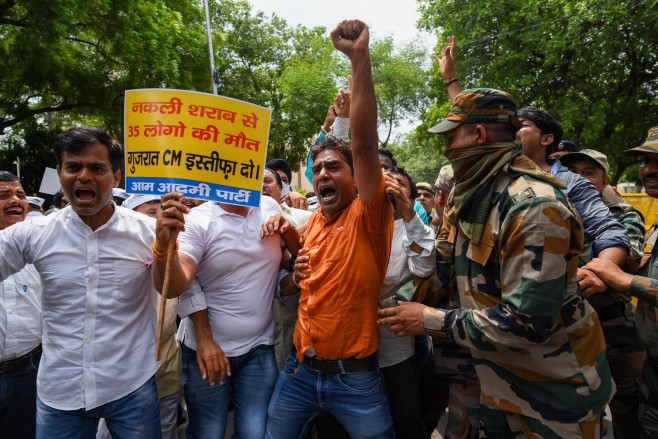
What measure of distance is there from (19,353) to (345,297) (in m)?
2.33

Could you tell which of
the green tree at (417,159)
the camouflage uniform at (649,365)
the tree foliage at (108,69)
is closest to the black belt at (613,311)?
the camouflage uniform at (649,365)

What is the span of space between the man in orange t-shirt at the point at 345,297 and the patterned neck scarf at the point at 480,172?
394 millimetres

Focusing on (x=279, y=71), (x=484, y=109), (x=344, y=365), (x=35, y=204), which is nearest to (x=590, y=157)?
(x=484, y=109)

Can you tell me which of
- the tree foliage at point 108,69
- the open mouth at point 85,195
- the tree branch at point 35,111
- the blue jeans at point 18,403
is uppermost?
the tree foliage at point 108,69

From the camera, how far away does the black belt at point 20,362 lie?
2685mm

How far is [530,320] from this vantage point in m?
1.65

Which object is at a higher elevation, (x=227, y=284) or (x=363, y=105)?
(x=363, y=105)

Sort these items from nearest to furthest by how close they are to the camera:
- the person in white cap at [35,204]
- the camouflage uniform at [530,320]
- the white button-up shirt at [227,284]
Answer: the camouflage uniform at [530,320] < the white button-up shirt at [227,284] < the person in white cap at [35,204]

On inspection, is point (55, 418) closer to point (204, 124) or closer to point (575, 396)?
point (204, 124)

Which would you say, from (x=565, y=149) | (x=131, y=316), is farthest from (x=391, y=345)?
(x=565, y=149)

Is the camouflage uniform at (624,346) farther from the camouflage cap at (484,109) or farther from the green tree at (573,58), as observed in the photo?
the green tree at (573,58)

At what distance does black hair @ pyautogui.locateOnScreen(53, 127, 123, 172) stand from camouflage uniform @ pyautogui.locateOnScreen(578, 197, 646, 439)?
2.95m

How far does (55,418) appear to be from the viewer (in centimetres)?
209

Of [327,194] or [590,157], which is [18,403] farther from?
[590,157]
